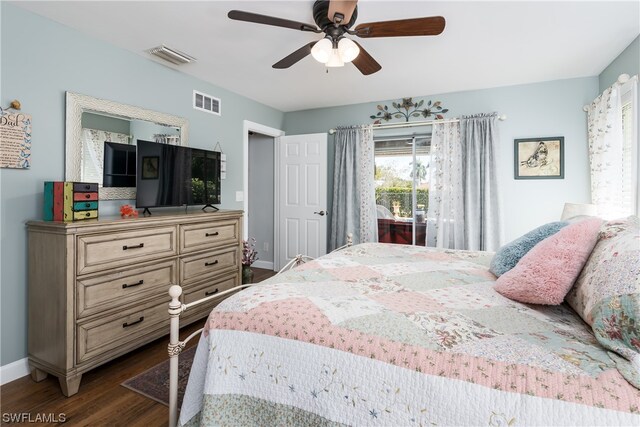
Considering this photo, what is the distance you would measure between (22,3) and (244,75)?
177cm

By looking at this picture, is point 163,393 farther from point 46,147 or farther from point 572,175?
point 572,175

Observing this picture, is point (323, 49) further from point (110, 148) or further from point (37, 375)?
point (37, 375)

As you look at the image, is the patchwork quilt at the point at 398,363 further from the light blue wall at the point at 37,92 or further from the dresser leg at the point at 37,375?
the light blue wall at the point at 37,92

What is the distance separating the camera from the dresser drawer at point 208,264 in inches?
112

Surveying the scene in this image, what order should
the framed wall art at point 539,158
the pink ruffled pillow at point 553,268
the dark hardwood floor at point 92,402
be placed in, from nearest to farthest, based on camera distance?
the pink ruffled pillow at point 553,268 < the dark hardwood floor at point 92,402 < the framed wall art at point 539,158

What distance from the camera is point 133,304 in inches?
95.0

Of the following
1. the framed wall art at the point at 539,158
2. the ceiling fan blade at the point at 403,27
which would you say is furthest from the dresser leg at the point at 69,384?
the framed wall art at the point at 539,158

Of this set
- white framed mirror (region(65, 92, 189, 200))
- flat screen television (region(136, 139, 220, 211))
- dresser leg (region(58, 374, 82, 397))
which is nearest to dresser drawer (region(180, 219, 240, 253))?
flat screen television (region(136, 139, 220, 211))

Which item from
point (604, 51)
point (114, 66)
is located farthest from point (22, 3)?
point (604, 51)

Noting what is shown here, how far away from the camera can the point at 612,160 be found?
9.51 feet

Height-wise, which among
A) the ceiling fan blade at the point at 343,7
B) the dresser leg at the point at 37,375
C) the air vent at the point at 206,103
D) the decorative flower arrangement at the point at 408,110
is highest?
the decorative flower arrangement at the point at 408,110

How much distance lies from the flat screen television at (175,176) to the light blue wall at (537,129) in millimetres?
2965

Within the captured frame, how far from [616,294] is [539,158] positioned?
3247 millimetres

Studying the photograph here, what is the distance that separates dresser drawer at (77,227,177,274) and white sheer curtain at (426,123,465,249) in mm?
3044
